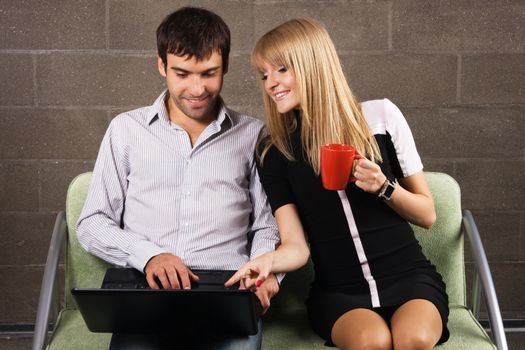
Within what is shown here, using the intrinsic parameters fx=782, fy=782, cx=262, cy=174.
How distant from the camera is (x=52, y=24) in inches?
121

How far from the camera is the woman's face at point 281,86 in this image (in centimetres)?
205

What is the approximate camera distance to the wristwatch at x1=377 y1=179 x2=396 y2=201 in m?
1.94

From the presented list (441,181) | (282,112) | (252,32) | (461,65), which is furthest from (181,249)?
(461,65)

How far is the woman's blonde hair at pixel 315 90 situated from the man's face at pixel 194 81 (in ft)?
0.38

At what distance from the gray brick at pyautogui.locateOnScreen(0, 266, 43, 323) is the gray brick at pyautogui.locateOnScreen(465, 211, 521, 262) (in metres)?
1.83

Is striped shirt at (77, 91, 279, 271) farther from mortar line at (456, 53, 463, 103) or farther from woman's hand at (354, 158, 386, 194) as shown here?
mortar line at (456, 53, 463, 103)

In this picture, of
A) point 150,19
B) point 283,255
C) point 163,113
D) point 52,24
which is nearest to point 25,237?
point 52,24

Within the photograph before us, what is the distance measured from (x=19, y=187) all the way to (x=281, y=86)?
5.18 ft

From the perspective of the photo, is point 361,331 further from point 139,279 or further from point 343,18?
point 343,18

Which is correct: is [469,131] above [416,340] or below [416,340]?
above

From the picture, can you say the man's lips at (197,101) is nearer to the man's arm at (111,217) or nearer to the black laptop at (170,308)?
the man's arm at (111,217)

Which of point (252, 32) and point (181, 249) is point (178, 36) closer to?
point (181, 249)

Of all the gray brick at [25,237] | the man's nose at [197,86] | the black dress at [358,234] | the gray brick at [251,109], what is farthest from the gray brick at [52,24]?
the black dress at [358,234]

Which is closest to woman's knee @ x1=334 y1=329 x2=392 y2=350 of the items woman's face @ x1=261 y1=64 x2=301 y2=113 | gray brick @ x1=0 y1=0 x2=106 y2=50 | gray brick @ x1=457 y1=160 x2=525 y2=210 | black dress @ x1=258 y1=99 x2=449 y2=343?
black dress @ x1=258 y1=99 x2=449 y2=343
